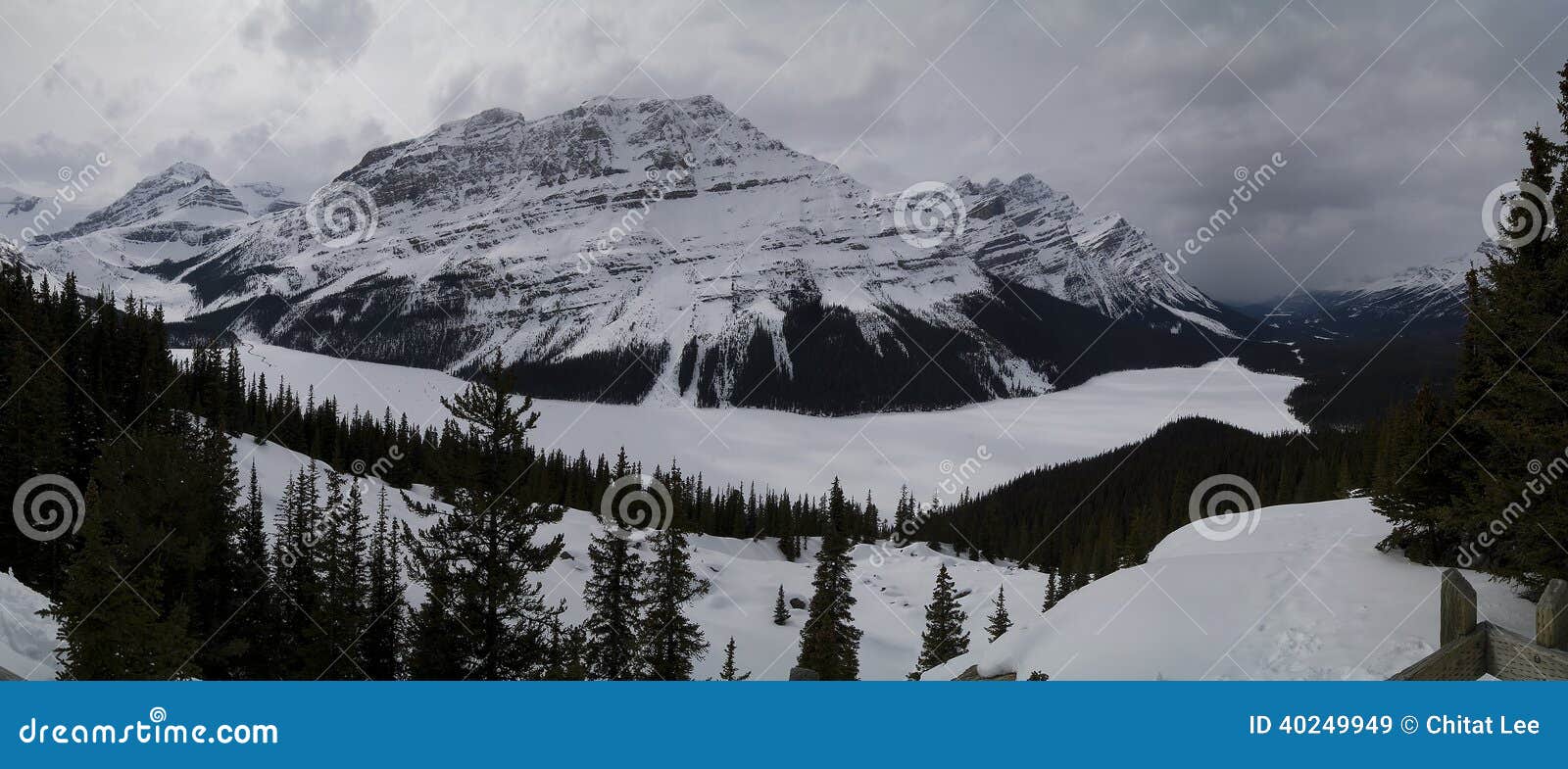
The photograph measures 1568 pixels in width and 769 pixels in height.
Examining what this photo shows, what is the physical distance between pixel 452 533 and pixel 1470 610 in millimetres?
17037

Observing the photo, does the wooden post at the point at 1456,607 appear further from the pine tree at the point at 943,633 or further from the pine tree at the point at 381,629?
the pine tree at the point at 943,633

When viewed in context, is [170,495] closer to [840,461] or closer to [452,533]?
[452,533]

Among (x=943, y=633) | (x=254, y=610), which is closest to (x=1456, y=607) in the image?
(x=943, y=633)

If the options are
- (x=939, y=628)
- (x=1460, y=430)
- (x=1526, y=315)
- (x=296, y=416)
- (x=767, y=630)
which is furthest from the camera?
(x=296, y=416)

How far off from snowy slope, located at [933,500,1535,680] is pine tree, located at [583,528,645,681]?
480 inches

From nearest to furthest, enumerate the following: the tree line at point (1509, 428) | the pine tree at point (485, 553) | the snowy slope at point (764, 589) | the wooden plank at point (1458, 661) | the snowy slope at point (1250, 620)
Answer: the wooden plank at point (1458, 661) < the snowy slope at point (1250, 620) < the tree line at point (1509, 428) < the pine tree at point (485, 553) < the snowy slope at point (764, 589)

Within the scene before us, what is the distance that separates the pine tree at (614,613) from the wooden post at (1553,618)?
65.6ft

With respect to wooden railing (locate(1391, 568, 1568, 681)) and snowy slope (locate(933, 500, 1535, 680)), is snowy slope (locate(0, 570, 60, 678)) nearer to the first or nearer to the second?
snowy slope (locate(933, 500, 1535, 680))

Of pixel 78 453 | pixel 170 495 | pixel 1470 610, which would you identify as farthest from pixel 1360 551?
pixel 78 453

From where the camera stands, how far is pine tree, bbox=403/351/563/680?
635 inches

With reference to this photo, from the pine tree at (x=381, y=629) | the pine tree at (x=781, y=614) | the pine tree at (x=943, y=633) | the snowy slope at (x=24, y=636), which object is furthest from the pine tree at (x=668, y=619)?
the pine tree at (x=781, y=614)

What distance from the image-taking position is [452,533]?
1639cm

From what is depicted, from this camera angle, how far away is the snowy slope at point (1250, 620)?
33.7 ft

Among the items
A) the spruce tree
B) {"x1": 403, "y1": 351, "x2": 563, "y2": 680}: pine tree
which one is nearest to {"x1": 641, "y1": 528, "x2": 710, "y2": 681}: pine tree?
{"x1": 403, "y1": 351, "x2": 563, "y2": 680}: pine tree
